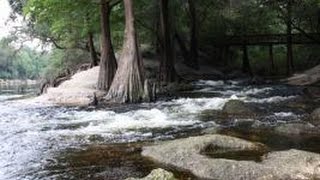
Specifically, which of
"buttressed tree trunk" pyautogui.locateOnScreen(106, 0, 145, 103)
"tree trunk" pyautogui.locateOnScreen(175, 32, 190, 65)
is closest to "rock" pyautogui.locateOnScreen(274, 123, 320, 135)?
"buttressed tree trunk" pyautogui.locateOnScreen(106, 0, 145, 103)

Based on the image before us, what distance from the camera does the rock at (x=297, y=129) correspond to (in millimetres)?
16094

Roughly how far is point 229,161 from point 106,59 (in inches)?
863

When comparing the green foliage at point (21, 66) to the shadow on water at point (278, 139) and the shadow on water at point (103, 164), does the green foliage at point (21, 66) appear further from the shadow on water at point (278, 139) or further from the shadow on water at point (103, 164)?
the shadow on water at point (103, 164)

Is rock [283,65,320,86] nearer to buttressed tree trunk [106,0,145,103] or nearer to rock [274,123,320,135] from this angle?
buttressed tree trunk [106,0,145,103]

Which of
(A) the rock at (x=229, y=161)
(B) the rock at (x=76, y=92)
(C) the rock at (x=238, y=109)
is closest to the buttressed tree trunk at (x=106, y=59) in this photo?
(B) the rock at (x=76, y=92)

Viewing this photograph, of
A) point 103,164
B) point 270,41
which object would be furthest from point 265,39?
point 103,164

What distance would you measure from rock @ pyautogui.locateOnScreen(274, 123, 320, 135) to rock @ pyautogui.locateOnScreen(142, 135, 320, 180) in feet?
9.20

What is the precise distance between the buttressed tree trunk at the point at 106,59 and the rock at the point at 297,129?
1668 centimetres

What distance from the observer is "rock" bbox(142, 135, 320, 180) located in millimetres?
10938

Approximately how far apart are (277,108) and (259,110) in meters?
1.13

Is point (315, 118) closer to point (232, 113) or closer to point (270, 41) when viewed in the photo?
Answer: point (232, 113)

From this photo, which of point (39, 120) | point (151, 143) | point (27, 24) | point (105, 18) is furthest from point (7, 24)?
point (151, 143)

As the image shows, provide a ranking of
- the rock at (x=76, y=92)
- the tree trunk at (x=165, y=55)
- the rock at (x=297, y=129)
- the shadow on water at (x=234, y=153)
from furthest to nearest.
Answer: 1. the tree trunk at (x=165, y=55)
2. the rock at (x=76, y=92)
3. the rock at (x=297, y=129)
4. the shadow on water at (x=234, y=153)

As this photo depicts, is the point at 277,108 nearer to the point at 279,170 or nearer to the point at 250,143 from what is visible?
the point at 250,143
